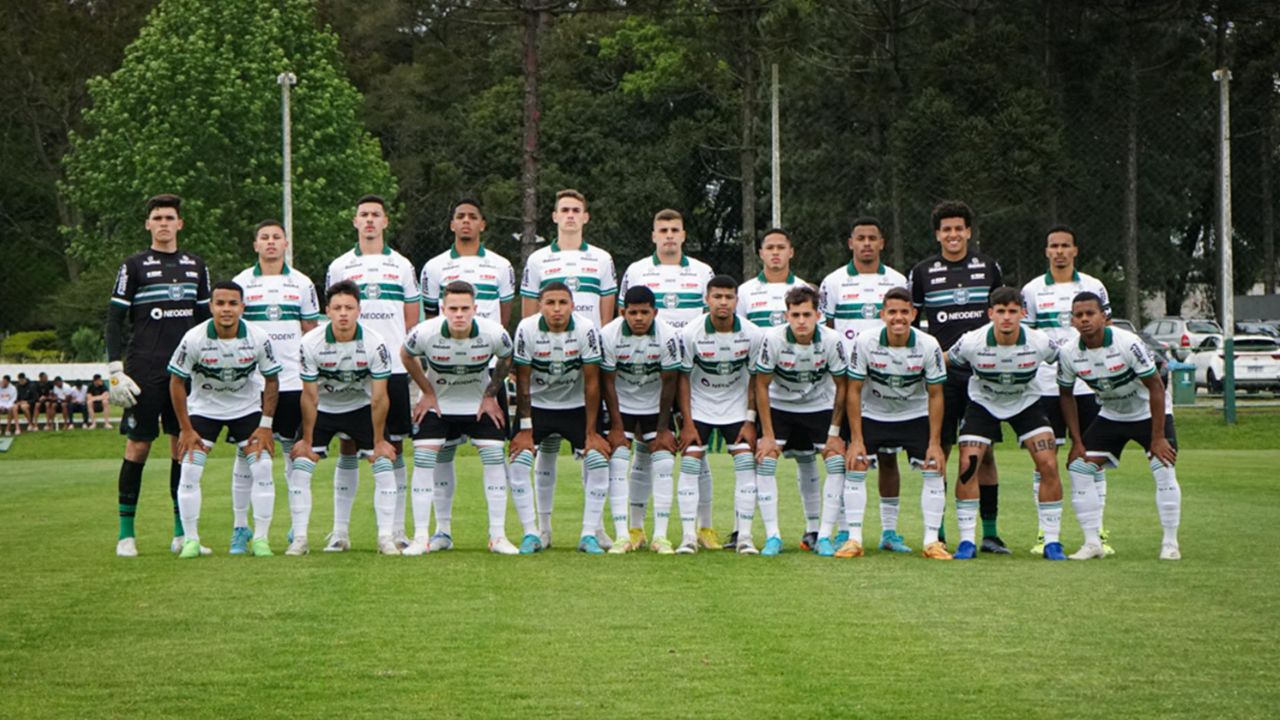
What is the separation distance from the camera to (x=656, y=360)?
1268cm

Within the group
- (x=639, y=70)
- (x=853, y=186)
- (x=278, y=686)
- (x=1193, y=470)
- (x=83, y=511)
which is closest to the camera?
(x=278, y=686)

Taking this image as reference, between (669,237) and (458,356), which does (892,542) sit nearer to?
(669,237)

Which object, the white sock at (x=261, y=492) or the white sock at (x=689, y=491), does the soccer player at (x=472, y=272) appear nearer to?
the white sock at (x=261, y=492)

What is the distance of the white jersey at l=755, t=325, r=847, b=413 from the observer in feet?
41.4

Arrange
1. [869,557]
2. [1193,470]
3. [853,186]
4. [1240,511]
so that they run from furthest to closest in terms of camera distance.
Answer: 1. [853,186]
2. [1193,470]
3. [1240,511]
4. [869,557]

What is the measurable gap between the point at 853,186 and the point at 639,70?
10424 mm

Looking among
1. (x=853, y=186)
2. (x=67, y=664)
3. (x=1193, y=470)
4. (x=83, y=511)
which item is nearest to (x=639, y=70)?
(x=853, y=186)

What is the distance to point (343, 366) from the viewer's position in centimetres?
1258

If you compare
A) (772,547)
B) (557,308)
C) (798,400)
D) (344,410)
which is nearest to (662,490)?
(772,547)

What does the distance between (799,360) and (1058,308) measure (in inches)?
98.8

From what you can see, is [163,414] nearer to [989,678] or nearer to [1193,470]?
[989,678]

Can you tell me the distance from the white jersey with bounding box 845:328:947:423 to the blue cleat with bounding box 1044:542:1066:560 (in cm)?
135

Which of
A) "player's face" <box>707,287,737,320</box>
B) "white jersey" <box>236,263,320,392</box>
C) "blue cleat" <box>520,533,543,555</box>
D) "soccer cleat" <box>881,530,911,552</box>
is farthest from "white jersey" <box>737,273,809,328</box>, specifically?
"white jersey" <box>236,263,320,392</box>

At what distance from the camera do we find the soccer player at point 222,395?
40.5 feet
